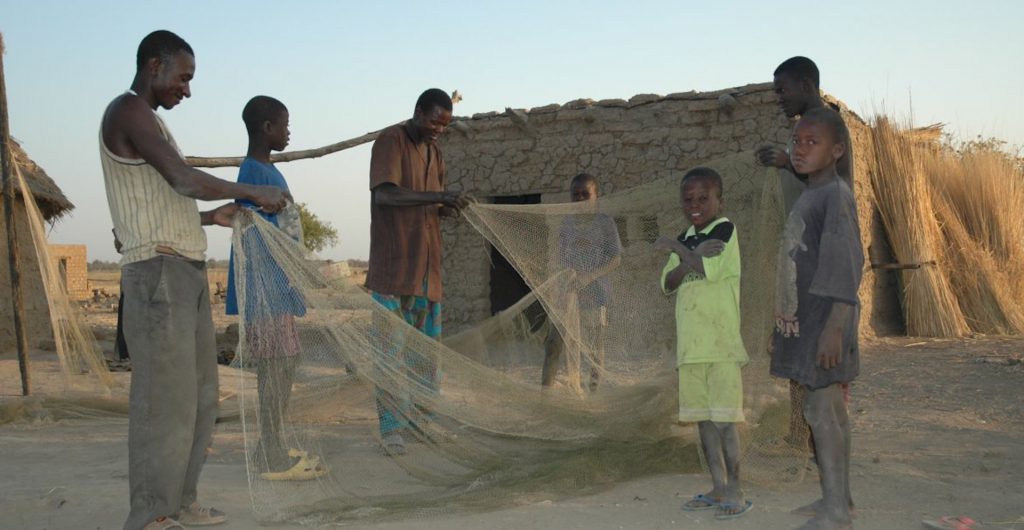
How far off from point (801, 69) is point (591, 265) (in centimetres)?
131

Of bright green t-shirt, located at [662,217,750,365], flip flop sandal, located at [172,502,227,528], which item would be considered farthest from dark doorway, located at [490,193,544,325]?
flip flop sandal, located at [172,502,227,528]

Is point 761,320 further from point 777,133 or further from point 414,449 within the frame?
point 777,133

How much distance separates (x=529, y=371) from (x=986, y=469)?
2.82 m

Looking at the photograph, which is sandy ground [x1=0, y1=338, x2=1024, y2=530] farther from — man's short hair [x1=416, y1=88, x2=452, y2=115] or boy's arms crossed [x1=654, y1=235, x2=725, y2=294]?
man's short hair [x1=416, y1=88, x2=452, y2=115]

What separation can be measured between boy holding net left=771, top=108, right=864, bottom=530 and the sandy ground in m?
0.26

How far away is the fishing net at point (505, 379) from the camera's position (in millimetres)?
3368

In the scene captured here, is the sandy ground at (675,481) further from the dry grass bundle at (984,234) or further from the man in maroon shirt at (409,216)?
the dry grass bundle at (984,234)

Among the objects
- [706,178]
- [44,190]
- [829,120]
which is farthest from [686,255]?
[44,190]

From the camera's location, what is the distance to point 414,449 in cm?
381

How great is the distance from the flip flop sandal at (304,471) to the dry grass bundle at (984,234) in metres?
9.48

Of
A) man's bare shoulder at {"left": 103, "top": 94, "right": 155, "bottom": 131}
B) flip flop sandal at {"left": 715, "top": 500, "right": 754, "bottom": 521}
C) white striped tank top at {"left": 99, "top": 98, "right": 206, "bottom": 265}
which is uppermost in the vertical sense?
man's bare shoulder at {"left": 103, "top": 94, "right": 155, "bottom": 131}

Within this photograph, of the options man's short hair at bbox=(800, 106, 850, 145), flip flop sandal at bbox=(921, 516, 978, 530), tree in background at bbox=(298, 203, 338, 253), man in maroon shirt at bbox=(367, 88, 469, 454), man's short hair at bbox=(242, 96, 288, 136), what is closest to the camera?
flip flop sandal at bbox=(921, 516, 978, 530)

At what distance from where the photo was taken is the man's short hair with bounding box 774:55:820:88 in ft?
12.0

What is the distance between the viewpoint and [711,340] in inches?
128
